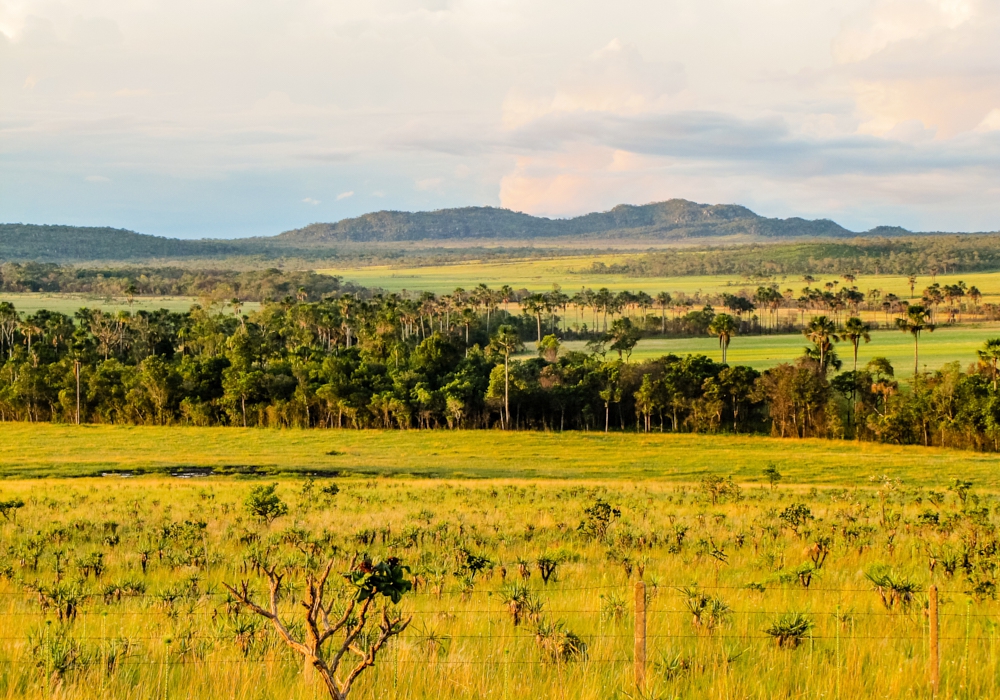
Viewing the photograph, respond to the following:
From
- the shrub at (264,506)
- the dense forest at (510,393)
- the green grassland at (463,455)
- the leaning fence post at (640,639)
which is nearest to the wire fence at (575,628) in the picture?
the leaning fence post at (640,639)

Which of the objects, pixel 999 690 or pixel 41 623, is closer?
pixel 999 690

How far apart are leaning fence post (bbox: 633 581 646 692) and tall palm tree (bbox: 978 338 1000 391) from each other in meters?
79.5

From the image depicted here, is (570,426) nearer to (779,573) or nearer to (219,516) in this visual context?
(219,516)

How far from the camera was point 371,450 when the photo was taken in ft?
237

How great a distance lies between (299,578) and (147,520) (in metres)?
12.8

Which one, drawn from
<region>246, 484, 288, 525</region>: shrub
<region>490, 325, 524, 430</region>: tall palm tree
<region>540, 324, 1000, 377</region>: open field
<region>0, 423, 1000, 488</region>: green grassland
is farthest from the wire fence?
<region>540, 324, 1000, 377</region>: open field

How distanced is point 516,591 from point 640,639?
170 inches

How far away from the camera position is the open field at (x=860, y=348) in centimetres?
12406

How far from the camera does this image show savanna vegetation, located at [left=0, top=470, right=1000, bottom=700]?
397 inches

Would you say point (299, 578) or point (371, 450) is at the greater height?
point (299, 578)

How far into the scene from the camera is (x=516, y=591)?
44.9 ft

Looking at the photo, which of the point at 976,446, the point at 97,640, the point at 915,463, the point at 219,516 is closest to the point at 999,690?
the point at 97,640

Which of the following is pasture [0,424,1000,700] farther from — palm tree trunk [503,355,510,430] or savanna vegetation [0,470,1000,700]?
palm tree trunk [503,355,510,430]

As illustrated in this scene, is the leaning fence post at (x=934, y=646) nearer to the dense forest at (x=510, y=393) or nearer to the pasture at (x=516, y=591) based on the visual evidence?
the pasture at (x=516, y=591)
